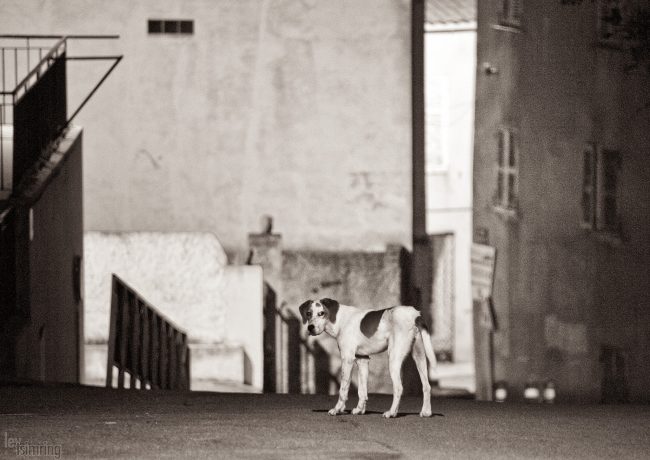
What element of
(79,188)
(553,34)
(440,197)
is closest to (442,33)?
(440,197)

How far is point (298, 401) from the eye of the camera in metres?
13.1

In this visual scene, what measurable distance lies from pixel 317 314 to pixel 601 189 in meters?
17.5

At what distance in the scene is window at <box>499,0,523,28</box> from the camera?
103 ft

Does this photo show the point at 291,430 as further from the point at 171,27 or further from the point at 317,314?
the point at 171,27

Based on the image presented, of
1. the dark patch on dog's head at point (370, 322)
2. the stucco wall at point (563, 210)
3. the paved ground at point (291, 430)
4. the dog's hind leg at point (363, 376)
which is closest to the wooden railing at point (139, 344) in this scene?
the paved ground at point (291, 430)

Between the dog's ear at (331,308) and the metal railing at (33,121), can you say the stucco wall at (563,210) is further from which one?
the dog's ear at (331,308)

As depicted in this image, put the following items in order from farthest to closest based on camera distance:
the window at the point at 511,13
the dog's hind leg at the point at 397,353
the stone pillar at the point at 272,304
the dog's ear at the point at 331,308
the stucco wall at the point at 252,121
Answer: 1. the window at the point at 511,13
2. the stucco wall at the point at 252,121
3. the stone pillar at the point at 272,304
4. the dog's ear at the point at 331,308
5. the dog's hind leg at the point at 397,353

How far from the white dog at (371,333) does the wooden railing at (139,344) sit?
6.66 metres

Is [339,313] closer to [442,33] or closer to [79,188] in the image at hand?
[79,188]

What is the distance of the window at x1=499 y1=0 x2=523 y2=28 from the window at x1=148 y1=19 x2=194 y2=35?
645 centimetres

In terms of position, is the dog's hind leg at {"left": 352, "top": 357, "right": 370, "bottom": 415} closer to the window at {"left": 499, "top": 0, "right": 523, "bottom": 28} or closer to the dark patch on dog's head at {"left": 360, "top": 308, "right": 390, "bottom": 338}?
the dark patch on dog's head at {"left": 360, "top": 308, "right": 390, "bottom": 338}

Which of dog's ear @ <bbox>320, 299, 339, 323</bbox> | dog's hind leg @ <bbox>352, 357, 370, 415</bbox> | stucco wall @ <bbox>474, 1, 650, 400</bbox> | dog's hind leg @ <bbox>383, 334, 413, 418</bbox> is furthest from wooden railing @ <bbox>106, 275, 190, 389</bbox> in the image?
stucco wall @ <bbox>474, 1, 650, 400</bbox>

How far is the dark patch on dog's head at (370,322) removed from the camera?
1024 centimetres

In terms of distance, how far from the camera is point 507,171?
32.4 m
